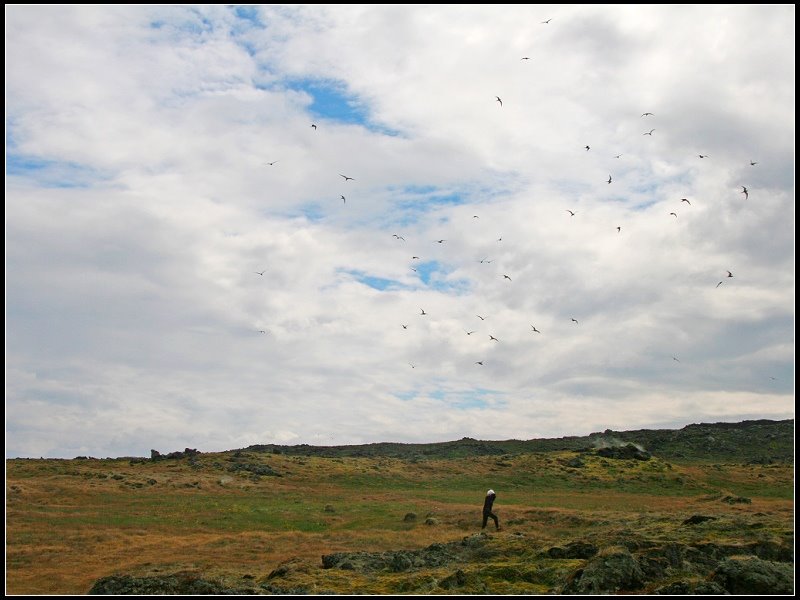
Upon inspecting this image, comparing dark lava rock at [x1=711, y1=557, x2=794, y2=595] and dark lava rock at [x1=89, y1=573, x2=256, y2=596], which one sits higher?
dark lava rock at [x1=711, y1=557, x2=794, y2=595]

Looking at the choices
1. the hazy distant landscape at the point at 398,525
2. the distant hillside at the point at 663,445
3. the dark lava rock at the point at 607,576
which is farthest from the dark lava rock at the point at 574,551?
the distant hillside at the point at 663,445

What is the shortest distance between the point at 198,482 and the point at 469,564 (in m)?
45.4

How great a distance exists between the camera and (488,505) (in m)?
31.4

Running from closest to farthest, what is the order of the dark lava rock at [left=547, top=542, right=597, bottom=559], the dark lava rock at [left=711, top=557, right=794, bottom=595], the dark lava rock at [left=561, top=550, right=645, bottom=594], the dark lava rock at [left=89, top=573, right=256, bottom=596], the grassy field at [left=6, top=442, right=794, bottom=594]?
the dark lava rock at [left=711, top=557, right=794, bottom=595] < the dark lava rock at [left=561, top=550, right=645, bottom=594] < the dark lava rock at [left=89, top=573, right=256, bottom=596] < the dark lava rock at [left=547, top=542, right=597, bottom=559] < the grassy field at [left=6, top=442, right=794, bottom=594]

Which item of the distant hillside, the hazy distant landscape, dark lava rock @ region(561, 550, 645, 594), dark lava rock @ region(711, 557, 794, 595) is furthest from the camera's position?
the distant hillside

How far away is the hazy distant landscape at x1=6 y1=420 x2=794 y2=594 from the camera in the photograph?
16750 millimetres

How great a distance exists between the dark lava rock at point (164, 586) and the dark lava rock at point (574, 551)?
27.9 ft

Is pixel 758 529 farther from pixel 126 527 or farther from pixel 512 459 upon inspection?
pixel 512 459

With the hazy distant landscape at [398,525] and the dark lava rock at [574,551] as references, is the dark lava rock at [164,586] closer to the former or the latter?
the hazy distant landscape at [398,525]

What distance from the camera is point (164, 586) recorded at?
16.6m

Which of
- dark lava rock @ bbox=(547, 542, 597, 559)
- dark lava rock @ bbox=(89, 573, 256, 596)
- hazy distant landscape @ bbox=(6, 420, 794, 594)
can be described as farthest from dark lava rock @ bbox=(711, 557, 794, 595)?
dark lava rock @ bbox=(89, 573, 256, 596)

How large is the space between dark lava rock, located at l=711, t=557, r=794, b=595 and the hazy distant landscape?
0.04 m

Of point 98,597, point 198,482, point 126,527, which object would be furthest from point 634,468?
point 98,597

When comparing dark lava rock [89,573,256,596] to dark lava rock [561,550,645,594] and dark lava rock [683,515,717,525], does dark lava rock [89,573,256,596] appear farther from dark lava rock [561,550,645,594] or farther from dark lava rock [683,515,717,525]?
dark lava rock [683,515,717,525]
